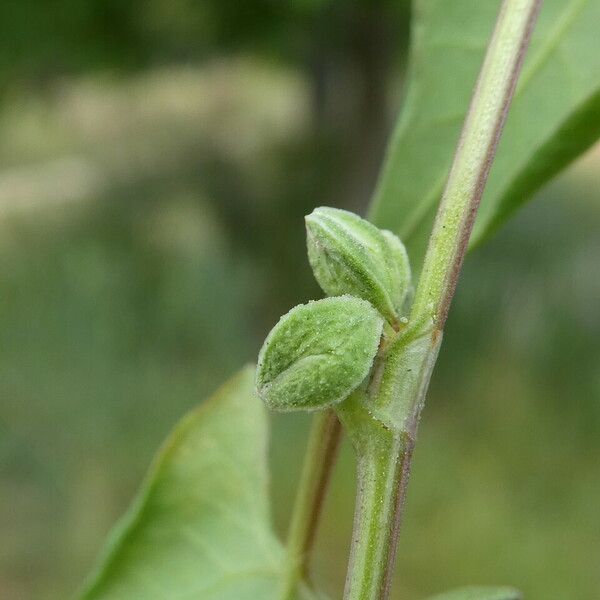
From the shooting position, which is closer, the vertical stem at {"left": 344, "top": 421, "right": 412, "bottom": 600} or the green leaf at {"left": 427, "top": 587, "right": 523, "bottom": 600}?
the vertical stem at {"left": 344, "top": 421, "right": 412, "bottom": 600}

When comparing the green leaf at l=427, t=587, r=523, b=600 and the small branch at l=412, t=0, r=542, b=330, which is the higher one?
the small branch at l=412, t=0, r=542, b=330

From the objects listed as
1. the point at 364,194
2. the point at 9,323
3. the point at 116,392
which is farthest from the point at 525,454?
the point at 9,323

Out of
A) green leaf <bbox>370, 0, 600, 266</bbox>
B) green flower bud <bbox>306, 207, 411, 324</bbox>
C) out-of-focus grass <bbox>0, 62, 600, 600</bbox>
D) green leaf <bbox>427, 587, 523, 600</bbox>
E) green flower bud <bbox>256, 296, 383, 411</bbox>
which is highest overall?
out-of-focus grass <bbox>0, 62, 600, 600</bbox>

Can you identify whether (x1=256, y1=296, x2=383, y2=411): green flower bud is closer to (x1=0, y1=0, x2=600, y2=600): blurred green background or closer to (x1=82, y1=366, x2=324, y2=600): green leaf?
(x1=82, y1=366, x2=324, y2=600): green leaf

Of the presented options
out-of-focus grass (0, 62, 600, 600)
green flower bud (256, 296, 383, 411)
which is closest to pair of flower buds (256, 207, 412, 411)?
green flower bud (256, 296, 383, 411)

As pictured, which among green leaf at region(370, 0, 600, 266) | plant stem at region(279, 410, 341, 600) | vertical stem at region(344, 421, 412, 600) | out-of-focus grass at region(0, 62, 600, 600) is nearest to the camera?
vertical stem at region(344, 421, 412, 600)

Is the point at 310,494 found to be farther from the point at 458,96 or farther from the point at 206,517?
the point at 458,96

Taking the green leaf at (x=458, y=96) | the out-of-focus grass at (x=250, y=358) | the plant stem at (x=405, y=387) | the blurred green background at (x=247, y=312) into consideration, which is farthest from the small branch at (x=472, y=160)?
the out-of-focus grass at (x=250, y=358)

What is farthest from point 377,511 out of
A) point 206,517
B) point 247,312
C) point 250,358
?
point 247,312
